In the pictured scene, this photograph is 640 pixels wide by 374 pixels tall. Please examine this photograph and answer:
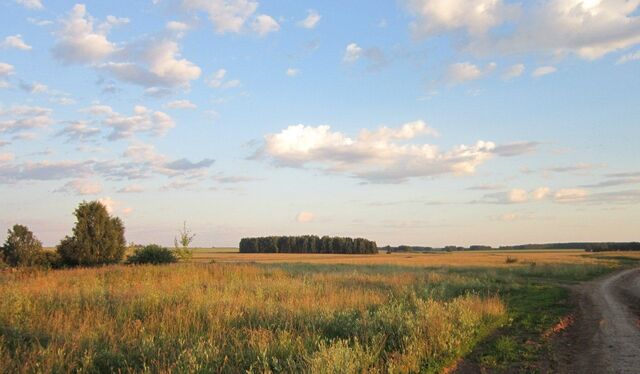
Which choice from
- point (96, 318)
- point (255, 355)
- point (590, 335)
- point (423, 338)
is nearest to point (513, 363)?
point (423, 338)

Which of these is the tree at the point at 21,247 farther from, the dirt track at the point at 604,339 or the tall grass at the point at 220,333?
the dirt track at the point at 604,339

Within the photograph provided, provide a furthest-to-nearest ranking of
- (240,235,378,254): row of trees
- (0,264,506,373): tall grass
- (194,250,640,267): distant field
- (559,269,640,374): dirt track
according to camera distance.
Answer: (240,235,378,254): row of trees, (194,250,640,267): distant field, (559,269,640,374): dirt track, (0,264,506,373): tall grass

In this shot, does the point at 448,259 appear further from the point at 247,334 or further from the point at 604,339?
the point at 247,334

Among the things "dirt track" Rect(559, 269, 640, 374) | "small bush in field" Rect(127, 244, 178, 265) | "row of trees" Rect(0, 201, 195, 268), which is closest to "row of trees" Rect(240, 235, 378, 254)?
"row of trees" Rect(0, 201, 195, 268)

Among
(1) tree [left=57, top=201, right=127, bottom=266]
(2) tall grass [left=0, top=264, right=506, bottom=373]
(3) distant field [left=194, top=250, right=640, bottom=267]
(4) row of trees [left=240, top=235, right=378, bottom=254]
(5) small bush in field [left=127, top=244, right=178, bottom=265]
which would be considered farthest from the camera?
(4) row of trees [left=240, top=235, right=378, bottom=254]

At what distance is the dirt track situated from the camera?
9.62 metres

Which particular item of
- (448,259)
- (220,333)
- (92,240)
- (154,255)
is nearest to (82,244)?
(92,240)

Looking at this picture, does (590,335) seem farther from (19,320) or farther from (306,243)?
(306,243)

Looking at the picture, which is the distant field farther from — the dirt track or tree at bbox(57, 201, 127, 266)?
the dirt track

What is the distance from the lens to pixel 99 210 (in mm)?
47781

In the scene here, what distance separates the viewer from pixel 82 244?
4572 cm

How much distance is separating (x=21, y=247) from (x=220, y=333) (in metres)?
47.0

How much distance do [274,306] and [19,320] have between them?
6013 mm

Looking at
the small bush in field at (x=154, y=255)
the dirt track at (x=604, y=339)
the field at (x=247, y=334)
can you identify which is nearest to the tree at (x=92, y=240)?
the small bush in field at (x=154, y=255)
